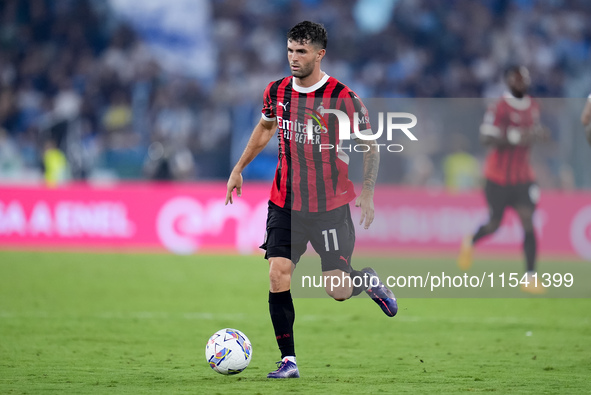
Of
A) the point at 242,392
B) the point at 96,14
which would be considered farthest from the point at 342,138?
the point at 96,14

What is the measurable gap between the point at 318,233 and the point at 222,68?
49.8 ft

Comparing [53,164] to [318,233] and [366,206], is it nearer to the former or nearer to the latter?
[318,233]

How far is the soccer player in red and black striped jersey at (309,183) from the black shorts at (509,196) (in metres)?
5.20

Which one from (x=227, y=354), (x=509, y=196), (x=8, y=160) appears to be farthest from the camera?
(x=8, y=160)

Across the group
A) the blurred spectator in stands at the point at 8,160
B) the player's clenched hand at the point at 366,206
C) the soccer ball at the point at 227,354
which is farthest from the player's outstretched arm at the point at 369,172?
the blurred spectator in stands at the point at 8,160

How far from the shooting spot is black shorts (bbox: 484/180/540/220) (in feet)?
35.3

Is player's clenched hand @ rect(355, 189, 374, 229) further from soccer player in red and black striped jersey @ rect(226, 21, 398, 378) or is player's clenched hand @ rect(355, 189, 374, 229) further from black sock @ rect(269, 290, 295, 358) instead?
black sock @ rect(269, 290, 295, 358)

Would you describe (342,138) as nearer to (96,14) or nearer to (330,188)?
(330,188)

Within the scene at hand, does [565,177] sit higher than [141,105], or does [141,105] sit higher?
[141,105]

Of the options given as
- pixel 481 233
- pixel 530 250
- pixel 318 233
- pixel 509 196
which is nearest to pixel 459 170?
pixel 481 233

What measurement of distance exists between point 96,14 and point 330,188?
16484mm

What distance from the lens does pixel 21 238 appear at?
15602mm

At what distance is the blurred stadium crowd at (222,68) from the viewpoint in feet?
61.2

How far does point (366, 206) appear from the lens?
5723 millimetres
